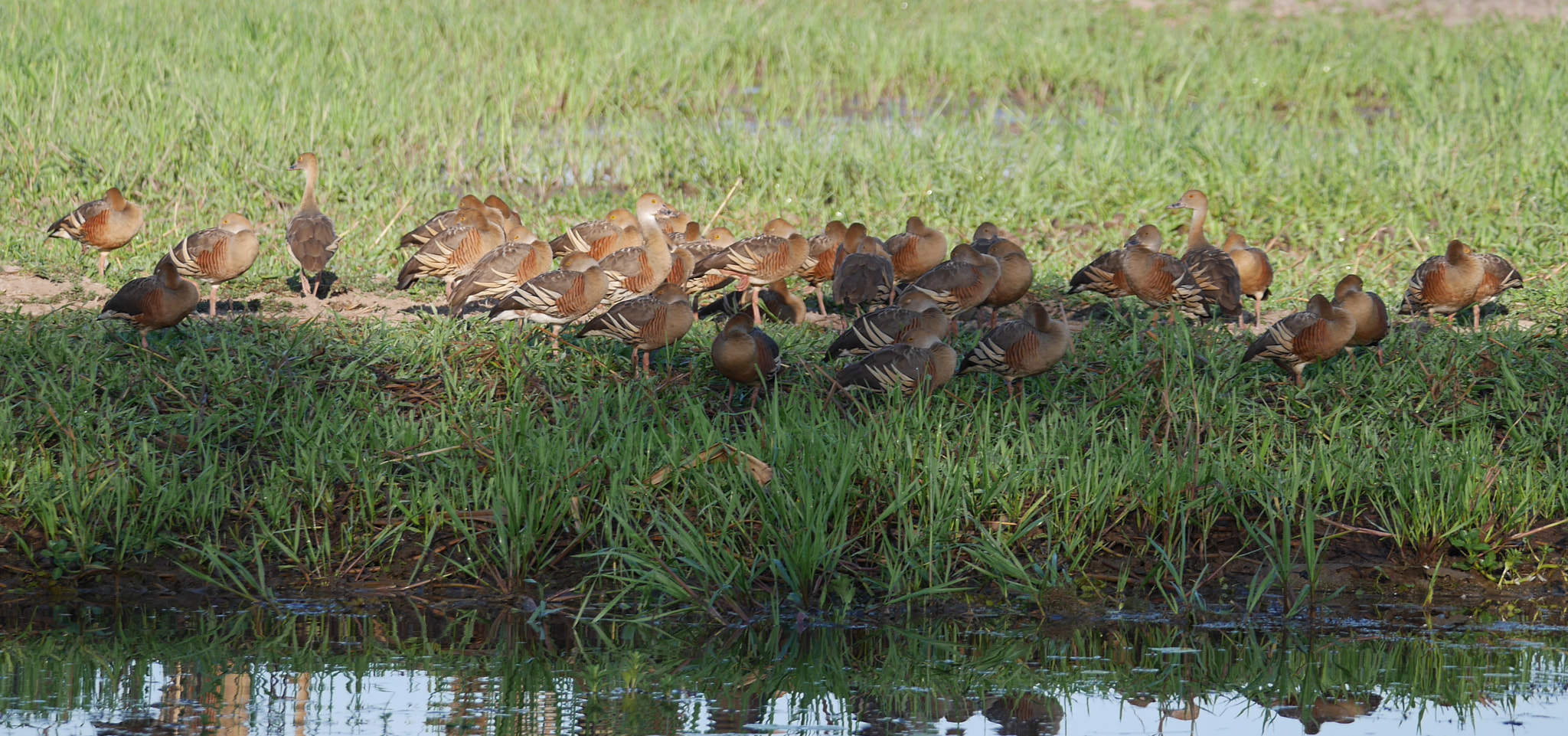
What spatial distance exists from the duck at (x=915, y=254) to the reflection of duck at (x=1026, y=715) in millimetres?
5362

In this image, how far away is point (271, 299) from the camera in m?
10.1

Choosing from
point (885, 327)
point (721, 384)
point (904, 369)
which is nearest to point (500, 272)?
point (721, 384)

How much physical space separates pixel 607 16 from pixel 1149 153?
8609mm

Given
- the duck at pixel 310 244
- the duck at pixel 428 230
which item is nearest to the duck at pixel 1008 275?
the duck at pixel 428 230

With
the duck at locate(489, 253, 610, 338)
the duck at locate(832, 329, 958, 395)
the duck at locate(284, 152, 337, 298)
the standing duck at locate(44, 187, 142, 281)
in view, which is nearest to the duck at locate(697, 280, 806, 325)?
the duck at locate(489, 253, 610, 338)

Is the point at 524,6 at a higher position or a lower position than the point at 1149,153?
higher

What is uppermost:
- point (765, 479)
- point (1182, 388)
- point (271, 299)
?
point (271, 299)

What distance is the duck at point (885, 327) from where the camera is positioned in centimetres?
838

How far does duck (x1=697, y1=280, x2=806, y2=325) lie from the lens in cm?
1003

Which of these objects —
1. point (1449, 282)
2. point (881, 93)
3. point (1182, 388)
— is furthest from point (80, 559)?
point (881, 93)

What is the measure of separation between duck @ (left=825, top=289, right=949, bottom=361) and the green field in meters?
0.39

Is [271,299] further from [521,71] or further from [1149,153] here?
[1149,153]

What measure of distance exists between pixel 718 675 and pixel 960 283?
4128 mm

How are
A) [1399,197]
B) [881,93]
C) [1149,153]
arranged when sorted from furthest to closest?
[881,93], [1149,153], [1399,197]
